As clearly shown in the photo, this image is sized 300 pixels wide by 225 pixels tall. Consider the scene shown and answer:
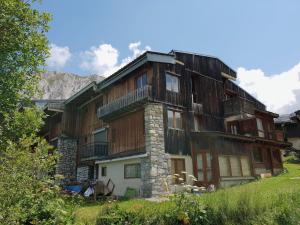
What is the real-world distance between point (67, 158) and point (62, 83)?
12409cm

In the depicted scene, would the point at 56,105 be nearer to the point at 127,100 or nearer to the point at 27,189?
the point at 127,100

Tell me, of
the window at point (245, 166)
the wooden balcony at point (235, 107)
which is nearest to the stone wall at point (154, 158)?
the window at point (245, 166)

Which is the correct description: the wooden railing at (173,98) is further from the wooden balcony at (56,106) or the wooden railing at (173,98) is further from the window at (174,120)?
the wooden balcony at (56,106)

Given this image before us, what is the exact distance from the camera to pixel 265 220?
764 cm

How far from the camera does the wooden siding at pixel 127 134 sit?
1870cm

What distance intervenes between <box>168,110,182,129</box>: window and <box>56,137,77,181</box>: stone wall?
43.3ft

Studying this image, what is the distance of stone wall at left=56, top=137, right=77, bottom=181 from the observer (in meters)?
26.6

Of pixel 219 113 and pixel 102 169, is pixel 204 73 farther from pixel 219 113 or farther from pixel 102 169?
pixel 102 169

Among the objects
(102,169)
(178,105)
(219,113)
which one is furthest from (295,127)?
(102,169)

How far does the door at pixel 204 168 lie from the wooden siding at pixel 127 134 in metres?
4.33

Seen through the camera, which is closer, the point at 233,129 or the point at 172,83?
the point at 172,83

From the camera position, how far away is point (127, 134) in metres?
19.9

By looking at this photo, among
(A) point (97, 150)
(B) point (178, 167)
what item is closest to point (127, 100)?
(A) point (97, 150)

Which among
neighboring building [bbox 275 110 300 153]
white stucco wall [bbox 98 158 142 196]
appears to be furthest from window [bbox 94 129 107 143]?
neighboring building [bbox 275 110 300 153]
